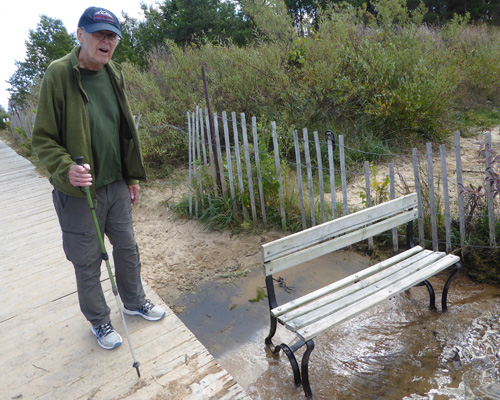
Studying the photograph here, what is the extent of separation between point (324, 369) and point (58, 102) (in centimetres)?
240

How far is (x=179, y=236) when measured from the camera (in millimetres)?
4723

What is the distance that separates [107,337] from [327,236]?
1.74 m

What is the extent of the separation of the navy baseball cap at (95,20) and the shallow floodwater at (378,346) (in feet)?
7.48

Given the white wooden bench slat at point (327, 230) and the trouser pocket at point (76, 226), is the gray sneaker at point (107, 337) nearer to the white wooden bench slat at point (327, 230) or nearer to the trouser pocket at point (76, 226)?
the trouser pocket at point (76, 226)

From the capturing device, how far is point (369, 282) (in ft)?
8.89

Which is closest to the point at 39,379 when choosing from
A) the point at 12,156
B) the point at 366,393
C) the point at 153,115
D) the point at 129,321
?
the point at 129,321

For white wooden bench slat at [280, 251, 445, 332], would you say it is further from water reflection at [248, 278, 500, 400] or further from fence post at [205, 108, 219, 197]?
fence post at [205, 108, 219, 197]

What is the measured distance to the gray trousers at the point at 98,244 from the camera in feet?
7.37

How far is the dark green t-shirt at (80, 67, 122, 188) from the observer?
2.25 meters

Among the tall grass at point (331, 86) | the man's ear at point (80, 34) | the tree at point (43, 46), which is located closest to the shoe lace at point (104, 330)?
the man's ear at point (80, 34)

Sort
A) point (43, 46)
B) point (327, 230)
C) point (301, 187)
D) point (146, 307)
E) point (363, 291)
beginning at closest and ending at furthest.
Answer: point (363, 291) → point (327, 230) → point (146, 307) → point (301, 187) → point (43, 46)

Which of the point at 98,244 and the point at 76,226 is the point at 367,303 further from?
the point at 76,226

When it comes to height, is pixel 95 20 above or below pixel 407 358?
above

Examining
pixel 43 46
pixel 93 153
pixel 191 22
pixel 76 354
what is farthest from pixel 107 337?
pixel 43 46
